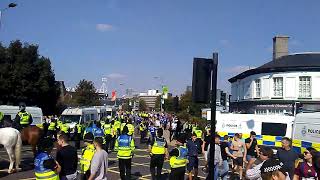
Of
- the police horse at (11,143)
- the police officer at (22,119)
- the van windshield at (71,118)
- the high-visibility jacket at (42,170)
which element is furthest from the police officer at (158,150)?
the van windshield at (71,118)

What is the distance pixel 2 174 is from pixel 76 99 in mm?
71182

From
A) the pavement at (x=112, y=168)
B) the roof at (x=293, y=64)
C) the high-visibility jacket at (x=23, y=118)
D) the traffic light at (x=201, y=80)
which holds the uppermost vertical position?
the roof at (x=293, y=64)

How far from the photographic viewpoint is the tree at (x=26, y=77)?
40875mm

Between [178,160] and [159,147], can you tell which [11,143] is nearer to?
[159,147]

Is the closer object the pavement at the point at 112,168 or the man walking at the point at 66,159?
the man walking at the point at 66,159

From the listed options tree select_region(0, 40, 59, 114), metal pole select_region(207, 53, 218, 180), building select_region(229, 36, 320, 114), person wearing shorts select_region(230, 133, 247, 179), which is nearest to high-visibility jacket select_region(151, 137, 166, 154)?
person wearing shorts select_region(230, 133, 247, 179)

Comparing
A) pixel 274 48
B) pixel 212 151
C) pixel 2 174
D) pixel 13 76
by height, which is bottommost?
pixel 2 174

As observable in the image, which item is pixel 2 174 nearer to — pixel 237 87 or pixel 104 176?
pixel 104 176

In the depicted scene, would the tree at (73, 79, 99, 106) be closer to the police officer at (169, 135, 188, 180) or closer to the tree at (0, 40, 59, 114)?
the tree at (0, 40, 59, 114)

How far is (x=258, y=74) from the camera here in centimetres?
5372

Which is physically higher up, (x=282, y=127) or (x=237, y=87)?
(x=237, y=87)

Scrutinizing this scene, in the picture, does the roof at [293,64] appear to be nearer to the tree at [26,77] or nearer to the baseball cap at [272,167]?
the tree at [26,77]

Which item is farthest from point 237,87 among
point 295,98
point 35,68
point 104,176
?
point 104,176

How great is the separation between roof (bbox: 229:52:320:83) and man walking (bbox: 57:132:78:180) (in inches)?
1730
